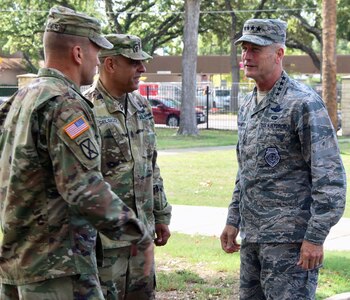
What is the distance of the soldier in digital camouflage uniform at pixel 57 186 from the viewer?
10.3 ft

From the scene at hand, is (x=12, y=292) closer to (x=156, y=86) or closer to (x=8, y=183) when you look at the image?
(x=8, y=183)

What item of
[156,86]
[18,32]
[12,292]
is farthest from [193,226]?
[18,32]

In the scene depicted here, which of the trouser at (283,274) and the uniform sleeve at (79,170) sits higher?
the uniform sleeve at (79,170)

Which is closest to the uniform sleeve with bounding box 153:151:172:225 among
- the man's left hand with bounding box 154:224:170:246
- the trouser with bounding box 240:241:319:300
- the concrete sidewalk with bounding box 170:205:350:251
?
the man's left hand with bounding box 154:224:170:246

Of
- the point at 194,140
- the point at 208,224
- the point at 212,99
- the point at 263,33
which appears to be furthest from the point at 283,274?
the point at 212,99

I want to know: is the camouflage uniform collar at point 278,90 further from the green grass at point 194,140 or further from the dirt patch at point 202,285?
the green grass at point 194,140

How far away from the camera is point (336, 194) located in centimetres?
405

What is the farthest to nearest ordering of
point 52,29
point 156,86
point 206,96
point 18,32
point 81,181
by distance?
point 18,32
point 156,86
point 206,96
point 52,29
point 81,181

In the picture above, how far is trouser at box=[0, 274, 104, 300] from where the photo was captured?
329cm

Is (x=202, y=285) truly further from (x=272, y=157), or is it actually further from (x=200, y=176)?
(x=200, y=176)

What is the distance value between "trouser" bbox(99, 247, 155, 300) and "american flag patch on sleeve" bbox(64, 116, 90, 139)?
4.60 ft

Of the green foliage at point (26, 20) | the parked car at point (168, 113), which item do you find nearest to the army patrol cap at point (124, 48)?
the parked car at point (168, 113)

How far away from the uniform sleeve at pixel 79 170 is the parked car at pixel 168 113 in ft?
105

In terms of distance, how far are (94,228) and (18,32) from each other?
152ft
